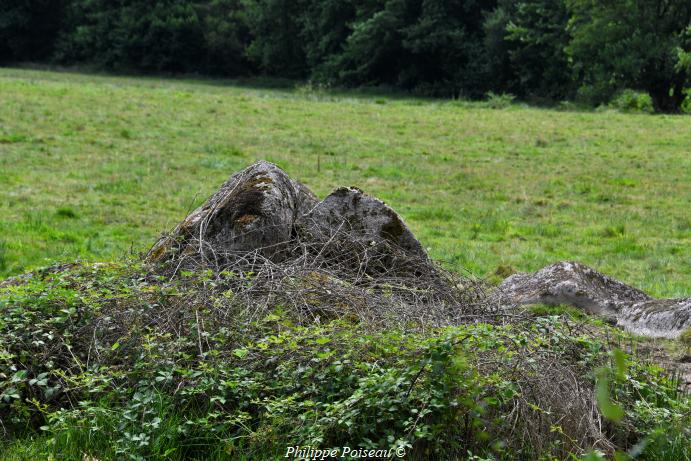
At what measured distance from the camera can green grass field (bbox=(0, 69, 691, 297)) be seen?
41.7 ft

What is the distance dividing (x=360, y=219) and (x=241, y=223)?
132 centimetres

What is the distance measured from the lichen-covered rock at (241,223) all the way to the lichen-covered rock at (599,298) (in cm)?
222

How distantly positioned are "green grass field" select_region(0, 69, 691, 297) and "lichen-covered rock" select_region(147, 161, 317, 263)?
62.1 inches

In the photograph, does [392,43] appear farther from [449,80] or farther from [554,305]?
[554,305]

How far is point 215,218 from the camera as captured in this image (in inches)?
301

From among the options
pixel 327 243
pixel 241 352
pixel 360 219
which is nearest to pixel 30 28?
pixel 360 219

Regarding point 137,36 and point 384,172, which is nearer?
point 384,172

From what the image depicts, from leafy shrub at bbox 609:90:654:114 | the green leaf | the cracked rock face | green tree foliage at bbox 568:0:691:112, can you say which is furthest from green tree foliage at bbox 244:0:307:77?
the green leaf

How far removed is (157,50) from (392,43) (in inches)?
886

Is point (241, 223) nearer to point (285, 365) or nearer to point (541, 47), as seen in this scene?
point (285, 365)

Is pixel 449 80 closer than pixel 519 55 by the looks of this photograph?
No

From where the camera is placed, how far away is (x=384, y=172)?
63.6ft

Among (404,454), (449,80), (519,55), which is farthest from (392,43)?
(404,454)

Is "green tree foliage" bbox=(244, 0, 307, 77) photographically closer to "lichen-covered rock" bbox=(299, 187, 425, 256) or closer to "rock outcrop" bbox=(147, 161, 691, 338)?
"lichen-covered rock" bbox=(299, 187, 425, 256)
